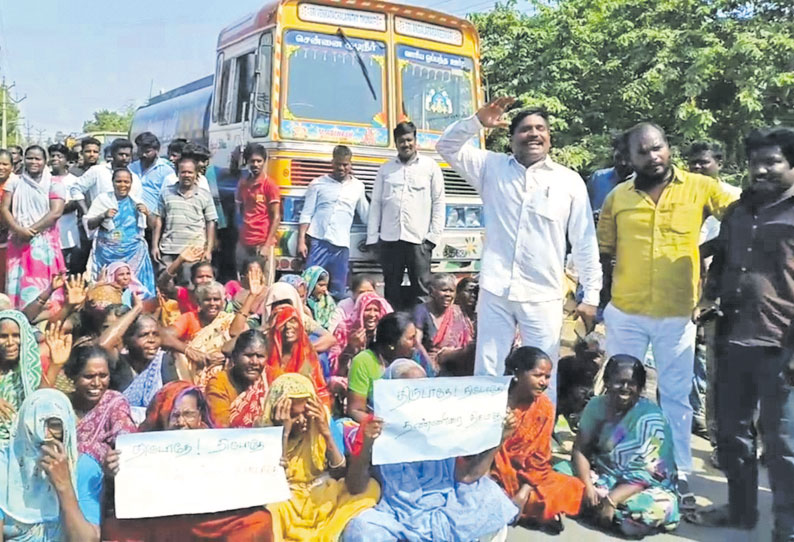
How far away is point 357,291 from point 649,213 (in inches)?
86.2

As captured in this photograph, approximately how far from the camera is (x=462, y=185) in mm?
8000

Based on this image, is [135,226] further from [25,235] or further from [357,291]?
[357,291]

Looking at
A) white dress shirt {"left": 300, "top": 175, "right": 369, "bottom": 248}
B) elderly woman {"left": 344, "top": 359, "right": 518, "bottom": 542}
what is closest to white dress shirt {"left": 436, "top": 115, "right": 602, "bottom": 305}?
elderly woman {"left": 344, "top": 359, "right": 518, "bottom": 542}

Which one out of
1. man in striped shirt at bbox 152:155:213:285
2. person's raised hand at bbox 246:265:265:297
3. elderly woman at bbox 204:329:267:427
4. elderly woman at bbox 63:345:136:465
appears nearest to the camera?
elderly woman at bbox 63:345:136:465

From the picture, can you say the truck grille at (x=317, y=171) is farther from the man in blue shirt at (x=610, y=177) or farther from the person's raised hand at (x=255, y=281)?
the person's raised hand at (x=255, y=281)

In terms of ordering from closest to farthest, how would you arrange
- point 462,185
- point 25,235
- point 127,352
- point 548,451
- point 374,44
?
point 548,451 < point 127,352 < point 25,235 < point 374,44 < point 462,185

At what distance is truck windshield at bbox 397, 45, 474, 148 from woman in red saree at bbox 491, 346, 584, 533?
166 inches

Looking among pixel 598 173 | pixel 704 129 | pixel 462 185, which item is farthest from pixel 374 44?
pixel 704 129

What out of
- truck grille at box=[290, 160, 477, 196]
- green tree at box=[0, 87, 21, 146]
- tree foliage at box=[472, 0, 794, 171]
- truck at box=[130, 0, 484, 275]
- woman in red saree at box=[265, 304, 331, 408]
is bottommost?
woman in red saree at box=[265, 304, 331, 408]

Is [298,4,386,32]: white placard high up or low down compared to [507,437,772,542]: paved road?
up

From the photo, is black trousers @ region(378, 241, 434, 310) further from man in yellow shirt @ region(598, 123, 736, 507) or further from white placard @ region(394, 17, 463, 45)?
man in yellow shirt @ region(598, 123, 736, 507)

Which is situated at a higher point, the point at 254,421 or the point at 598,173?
the point at 598,173

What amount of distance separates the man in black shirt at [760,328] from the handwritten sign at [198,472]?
198 cm

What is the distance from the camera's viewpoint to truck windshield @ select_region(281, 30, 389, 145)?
7.11 m
